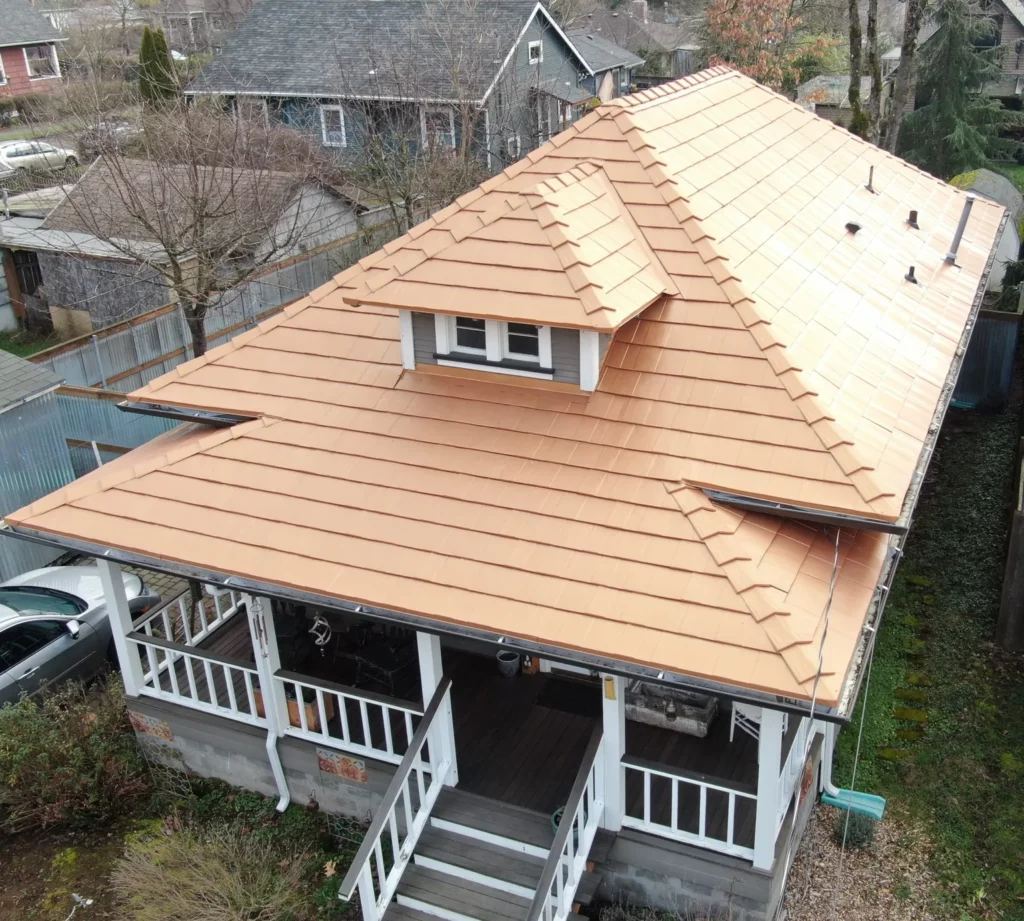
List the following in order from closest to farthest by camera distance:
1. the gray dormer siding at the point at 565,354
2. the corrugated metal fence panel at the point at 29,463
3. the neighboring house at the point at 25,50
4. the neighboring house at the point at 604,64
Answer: the gray dormer siding at the point at 565,354
the corrugated metal fence panel at the point at 29,463
the neighboring house at the point at 604,64
the neighboring house at the point at 25,50

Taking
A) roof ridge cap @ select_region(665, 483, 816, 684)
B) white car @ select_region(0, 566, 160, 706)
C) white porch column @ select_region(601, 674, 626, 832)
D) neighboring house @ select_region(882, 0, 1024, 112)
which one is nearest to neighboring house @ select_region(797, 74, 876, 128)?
neighboring house @ select_region(882, 0, 1024, 112)

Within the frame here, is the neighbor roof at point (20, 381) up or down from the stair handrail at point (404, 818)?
up

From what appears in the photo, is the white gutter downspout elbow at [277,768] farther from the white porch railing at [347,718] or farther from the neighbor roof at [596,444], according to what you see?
the neighbor roof at [596,444]

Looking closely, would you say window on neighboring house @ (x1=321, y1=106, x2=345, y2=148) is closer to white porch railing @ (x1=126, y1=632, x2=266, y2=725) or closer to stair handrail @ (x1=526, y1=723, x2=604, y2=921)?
white porch railing @ (x1=126, y1=632, x2=266, y2=725)

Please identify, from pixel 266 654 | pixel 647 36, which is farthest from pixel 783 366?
pixel 647 36

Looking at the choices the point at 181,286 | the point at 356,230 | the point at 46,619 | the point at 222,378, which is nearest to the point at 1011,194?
the point at 356,230

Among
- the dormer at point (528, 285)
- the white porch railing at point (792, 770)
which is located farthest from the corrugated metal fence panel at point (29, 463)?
the white porch railing at point (792, 770)
